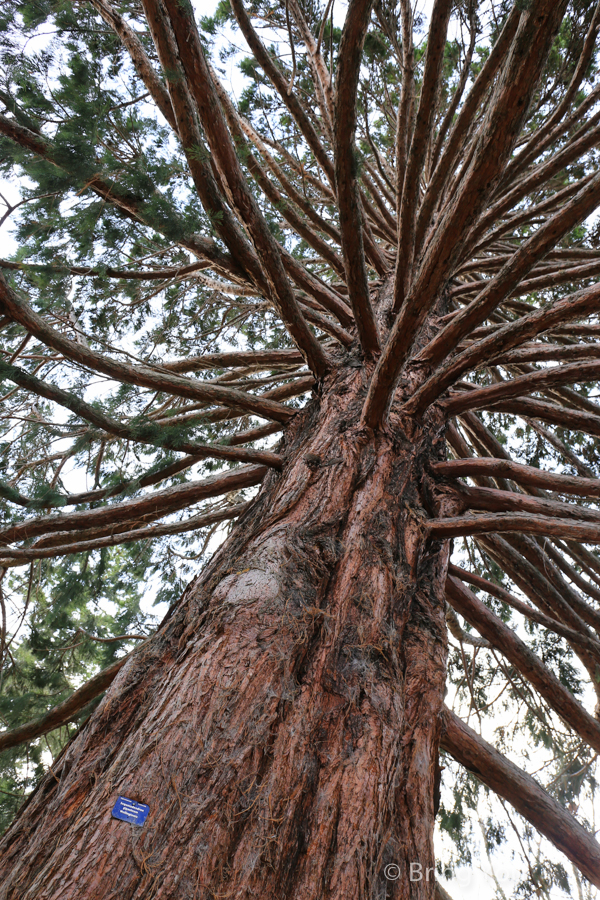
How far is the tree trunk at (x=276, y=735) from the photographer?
46.1 inches

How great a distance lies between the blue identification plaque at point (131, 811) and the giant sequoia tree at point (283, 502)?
21mm

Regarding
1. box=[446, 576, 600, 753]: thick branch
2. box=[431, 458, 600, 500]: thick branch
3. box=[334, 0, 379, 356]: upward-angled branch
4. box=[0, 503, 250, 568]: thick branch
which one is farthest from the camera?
box=[446, 576, 600, 753]: thick branch

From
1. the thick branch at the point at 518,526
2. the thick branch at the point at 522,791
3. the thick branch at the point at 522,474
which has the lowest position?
Answer: the thick branch at the point at 522,791

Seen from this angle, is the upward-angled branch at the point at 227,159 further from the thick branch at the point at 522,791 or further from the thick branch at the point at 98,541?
the thick branch at the point at 522,791

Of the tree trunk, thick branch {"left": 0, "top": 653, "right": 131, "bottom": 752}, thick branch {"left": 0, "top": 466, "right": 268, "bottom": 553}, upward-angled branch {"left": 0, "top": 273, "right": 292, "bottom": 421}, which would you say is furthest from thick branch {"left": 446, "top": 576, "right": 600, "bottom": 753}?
thick branch {"left": 0, "top": 653, "right": 131, "bottom": 752}

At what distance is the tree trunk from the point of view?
117 cm

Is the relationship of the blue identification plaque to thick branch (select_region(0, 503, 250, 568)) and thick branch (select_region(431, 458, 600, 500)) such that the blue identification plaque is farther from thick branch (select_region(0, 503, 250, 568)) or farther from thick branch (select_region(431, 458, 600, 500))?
thick branch (select_region(431, 458, 600, 500))

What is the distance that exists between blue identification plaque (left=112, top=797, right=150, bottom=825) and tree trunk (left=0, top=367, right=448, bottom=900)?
15 millimetres

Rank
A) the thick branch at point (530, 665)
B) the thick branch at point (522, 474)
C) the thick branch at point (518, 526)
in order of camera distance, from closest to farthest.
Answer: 1. the thick branch at point (518, 526)
2. the thick branch at point (522, 474)
3. the thick branch at point (530, 665)

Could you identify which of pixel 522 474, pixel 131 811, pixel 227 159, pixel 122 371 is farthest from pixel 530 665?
pixel 227 159

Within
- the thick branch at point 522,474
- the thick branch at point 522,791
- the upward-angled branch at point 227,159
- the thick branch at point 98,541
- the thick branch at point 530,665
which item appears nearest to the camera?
the upward-angled branch at point 227,159

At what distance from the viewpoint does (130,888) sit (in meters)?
1.06

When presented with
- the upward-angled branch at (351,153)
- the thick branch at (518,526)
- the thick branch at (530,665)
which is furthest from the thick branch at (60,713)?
the upward-angled branch at (351,153)

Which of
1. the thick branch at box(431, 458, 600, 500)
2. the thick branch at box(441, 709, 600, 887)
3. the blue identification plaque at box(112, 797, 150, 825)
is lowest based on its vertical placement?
the blue identification plaque at box(112, 797, 150, 825)
